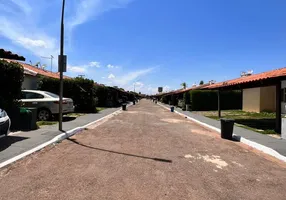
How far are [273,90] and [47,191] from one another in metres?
27.5

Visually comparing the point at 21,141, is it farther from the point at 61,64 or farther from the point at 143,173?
the point at 143,173

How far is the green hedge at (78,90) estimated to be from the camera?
23.5 metres

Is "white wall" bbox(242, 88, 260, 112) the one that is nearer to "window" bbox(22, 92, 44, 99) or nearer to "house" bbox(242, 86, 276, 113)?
"house" bbox(242, 86, 276, 113)

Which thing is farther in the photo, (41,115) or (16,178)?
(41,115)

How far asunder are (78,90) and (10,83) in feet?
44.5

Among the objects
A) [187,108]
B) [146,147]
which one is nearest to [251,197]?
[146,147]

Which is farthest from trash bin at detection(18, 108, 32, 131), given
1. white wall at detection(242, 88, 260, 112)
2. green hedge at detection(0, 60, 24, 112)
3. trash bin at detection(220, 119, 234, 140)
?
white wall at detection(242, 88, 260, 112)

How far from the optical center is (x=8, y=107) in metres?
11.7

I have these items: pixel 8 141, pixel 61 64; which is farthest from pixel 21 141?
pixel 61 64

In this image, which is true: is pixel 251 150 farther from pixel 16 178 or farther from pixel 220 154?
pixel 16 178

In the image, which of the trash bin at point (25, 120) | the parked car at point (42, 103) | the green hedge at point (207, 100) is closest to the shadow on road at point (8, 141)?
the trash bin at point (25, 120)

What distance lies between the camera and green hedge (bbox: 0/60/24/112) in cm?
1153

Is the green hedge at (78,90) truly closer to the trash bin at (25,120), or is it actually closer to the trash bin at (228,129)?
the trash bin at (25,120)

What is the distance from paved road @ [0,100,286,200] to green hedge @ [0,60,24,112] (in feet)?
12.5
